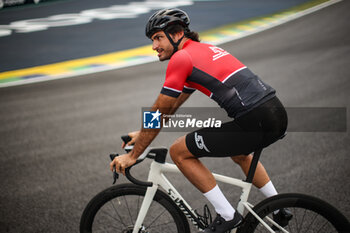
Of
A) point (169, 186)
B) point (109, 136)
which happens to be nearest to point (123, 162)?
point (169, 186)

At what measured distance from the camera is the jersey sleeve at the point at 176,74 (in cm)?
237

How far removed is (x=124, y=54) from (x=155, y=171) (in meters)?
8.37

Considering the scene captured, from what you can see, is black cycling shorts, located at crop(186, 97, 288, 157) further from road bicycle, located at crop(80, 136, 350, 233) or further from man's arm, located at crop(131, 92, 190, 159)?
man's arm, located at crop(131, 92, 190, 159)

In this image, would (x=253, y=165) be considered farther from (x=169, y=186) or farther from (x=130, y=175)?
(x=130, y=175)

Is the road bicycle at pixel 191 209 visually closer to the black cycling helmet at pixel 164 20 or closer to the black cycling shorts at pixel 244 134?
the black cycling shorts at pixel 244 134

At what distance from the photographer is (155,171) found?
106 inches

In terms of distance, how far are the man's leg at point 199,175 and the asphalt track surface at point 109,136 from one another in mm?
1304

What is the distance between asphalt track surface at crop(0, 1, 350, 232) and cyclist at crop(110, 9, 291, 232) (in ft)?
4.60

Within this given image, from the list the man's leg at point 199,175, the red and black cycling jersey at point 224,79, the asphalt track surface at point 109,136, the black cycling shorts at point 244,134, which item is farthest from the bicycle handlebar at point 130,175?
the asphalt track surface at point 109,136

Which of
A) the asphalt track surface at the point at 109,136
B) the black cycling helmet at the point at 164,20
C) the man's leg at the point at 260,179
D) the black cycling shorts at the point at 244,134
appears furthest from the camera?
the asphalt track surface at the point at 109,136

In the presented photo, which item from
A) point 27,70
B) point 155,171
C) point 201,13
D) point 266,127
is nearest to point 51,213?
point 155,171

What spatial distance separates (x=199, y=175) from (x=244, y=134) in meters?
0.44

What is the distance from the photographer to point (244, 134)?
2.53 m

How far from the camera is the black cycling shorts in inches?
98.0
